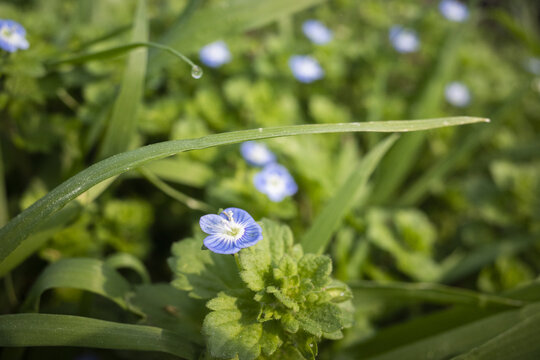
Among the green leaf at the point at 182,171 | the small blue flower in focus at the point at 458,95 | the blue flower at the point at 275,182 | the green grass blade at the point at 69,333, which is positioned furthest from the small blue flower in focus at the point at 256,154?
the small blue flower in focus at the point at 458,95

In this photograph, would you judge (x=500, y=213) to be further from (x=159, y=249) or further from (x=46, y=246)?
(x=46, y=246)

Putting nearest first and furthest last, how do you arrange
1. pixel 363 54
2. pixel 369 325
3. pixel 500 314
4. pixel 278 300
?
pixel 278 300, pixel 500 314, pixel 369 325, pixel 363 54

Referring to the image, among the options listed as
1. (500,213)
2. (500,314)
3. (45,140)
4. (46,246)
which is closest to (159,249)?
(46,246)

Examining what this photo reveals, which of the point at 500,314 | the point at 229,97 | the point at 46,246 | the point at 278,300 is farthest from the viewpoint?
the point at 229,97

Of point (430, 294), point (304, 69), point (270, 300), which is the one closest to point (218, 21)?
point (304, 69)

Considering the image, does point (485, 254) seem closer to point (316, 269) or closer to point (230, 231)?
point (316, 269)

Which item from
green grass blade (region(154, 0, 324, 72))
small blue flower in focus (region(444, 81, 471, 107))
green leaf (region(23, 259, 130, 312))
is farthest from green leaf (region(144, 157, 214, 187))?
small blue flower in focus (region(444, 81, 471, 107))
